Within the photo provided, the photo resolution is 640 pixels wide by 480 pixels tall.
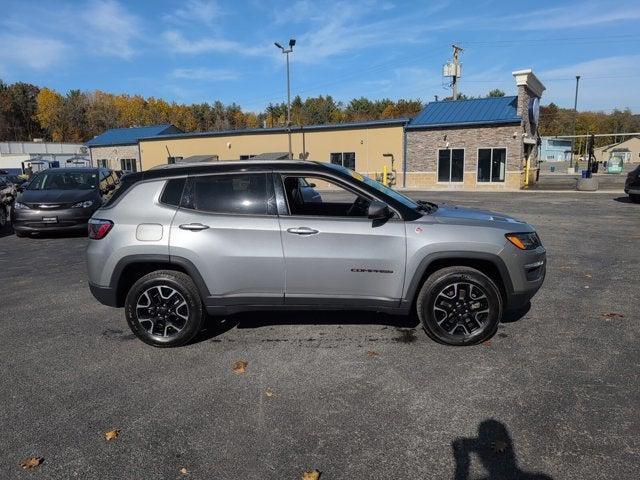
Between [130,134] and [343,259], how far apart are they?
156 ft

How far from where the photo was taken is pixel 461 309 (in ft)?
14.6

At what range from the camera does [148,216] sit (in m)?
4.51

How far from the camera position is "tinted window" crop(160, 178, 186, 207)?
456cm

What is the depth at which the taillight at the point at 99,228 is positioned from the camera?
4547mm

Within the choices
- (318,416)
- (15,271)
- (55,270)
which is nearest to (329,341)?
(318,416)

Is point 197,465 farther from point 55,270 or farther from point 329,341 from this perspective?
point 55,270

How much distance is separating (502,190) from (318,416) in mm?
27082

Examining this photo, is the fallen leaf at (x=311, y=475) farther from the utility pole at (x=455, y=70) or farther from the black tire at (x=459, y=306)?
the utility pole at (x=455, y=70)

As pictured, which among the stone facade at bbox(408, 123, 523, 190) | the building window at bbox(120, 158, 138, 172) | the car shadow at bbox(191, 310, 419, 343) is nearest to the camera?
the car shadow at bbox(191, 310, 419, 343)

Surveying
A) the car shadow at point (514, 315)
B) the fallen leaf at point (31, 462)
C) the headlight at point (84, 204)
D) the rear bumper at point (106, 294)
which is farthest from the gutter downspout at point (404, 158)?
the fallen leaf at point (31, 462)

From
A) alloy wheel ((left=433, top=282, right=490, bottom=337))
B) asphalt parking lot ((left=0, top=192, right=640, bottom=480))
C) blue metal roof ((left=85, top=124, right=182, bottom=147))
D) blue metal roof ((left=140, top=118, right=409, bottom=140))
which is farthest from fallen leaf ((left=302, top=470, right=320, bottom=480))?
blue metal roof ((left=85, top=124, right=182, bottom=147))

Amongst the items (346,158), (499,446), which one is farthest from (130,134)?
(499,446)

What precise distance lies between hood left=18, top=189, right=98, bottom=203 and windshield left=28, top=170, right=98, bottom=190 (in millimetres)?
378

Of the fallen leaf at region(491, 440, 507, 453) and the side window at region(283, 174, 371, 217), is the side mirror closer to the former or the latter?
the side window at region(283, 174, 371, 217)
